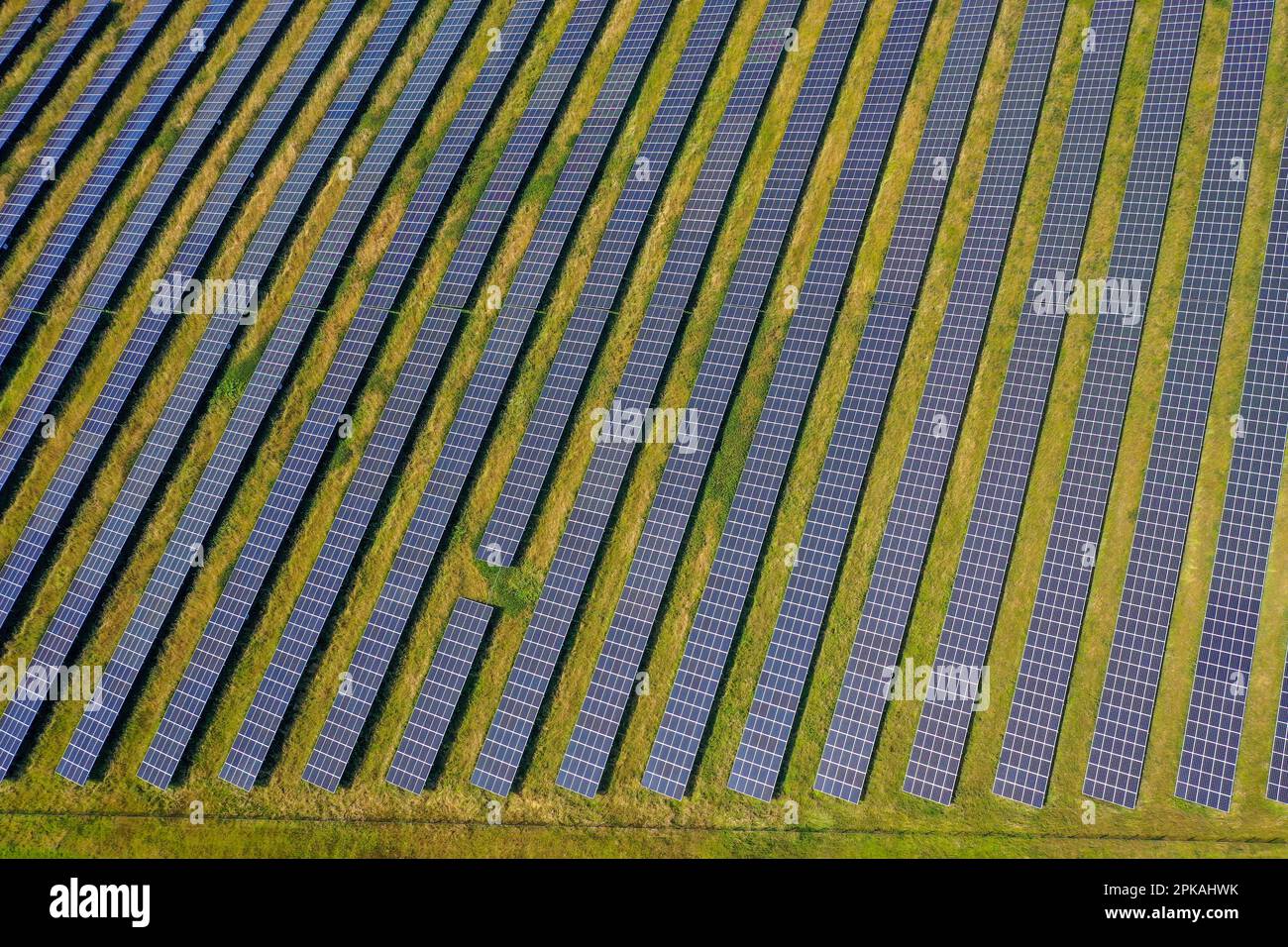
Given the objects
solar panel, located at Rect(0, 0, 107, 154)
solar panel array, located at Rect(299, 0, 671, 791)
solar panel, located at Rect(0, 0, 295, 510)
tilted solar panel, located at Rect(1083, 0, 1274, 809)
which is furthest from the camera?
solar panel, located at Rect(0, 0, 107, 154)

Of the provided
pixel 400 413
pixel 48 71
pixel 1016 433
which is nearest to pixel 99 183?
pixel 48 71

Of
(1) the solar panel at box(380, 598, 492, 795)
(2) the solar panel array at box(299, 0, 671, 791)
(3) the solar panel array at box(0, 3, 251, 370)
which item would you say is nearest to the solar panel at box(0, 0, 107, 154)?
(3) the solar panel array at box(0, 3, 251, 370)

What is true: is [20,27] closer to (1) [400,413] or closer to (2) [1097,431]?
(1) [400,413]

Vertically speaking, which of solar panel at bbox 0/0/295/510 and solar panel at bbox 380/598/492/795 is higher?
solar panel at bbox 0/0/295/510

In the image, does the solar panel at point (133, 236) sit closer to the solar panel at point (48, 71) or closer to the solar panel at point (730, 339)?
the solar panel at point (48, 71)

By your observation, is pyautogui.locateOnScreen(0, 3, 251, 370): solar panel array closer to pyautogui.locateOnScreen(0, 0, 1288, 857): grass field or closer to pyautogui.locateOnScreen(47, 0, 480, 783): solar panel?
pyautogui.locateOnScreen(0, 0, 1288, 857): grass field

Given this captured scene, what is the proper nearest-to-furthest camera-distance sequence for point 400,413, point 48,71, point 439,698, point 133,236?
point 439,698
point 400,413
point 133,236
point 48,71

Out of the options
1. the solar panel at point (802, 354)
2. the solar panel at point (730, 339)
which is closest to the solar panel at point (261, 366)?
the solar panel at point (730, 339)
